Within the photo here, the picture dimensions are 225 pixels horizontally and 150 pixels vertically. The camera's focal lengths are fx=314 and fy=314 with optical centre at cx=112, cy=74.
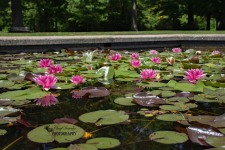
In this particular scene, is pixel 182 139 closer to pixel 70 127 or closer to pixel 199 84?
pixel 70 127

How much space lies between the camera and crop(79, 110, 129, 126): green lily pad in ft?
4.34

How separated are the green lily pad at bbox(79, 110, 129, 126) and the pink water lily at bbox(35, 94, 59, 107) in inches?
13.1

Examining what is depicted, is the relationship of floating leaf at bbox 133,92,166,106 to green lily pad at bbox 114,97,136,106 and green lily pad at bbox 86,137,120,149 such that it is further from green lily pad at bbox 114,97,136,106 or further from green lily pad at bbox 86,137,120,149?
green lily pad at bbox 86,137,120,149

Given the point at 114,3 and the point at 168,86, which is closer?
the point at 168,86

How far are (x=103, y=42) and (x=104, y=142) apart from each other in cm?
528

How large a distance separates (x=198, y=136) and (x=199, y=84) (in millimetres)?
835

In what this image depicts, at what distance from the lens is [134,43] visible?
6.77m

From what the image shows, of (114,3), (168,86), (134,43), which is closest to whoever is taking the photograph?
(168,86)

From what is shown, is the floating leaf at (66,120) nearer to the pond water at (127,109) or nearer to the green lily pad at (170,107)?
the pond water at (127,109)

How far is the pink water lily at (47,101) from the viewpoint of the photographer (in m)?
1.66

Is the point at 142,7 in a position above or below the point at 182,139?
above

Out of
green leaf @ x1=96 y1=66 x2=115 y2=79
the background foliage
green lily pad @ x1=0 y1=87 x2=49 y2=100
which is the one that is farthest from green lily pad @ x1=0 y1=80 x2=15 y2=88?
the background foliage

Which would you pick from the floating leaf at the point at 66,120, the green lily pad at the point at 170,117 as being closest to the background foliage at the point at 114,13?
the green lily pad at the point at 170,117

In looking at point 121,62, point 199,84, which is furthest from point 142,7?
point 199,84
